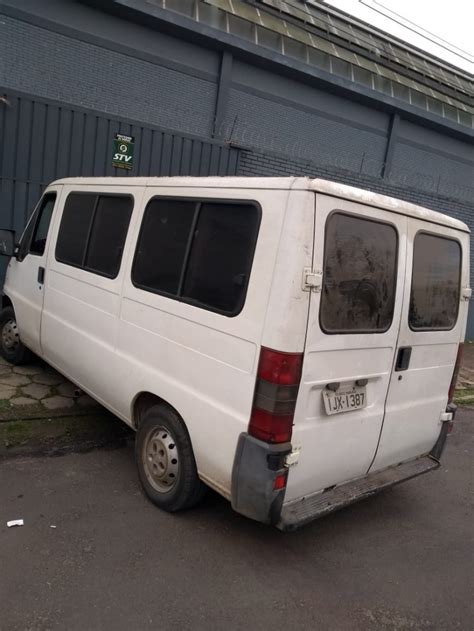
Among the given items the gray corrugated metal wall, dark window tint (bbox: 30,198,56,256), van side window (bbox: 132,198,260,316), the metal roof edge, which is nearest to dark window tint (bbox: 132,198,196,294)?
van side window (bbox: 132,198,260,316)

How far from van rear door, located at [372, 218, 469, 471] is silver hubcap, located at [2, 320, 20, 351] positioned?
3.96 m

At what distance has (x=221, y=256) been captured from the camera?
2871mm

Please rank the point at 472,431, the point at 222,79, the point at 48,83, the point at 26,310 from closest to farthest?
the point at 26,310, the point at 472,431, the point at 48,83, the point at 222,79

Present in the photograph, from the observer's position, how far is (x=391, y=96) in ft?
44.0

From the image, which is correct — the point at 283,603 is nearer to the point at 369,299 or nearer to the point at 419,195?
the point at 369,299

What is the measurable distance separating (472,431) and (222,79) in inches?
336

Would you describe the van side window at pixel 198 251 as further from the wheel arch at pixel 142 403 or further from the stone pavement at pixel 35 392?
the stone pavement at pixel 35 392

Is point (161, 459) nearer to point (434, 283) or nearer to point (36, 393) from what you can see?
point (434, 283)

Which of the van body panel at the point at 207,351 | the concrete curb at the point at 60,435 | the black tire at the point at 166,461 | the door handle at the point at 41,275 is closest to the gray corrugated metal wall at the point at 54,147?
the door handle at the point at 41,275

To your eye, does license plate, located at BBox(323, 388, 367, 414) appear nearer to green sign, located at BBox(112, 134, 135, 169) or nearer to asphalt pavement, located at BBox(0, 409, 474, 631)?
asphalt pavement, located at BBox(0, 409, 474, 631)

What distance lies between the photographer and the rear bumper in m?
2.74

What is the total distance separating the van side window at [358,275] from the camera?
2.68 metres

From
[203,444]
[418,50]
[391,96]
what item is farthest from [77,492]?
[418,50]

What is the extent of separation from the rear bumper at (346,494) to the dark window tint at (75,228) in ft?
8.31
